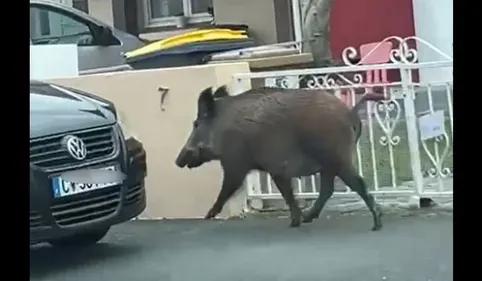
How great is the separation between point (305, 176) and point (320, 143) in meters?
0.37

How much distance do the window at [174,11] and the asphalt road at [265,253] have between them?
9522mm

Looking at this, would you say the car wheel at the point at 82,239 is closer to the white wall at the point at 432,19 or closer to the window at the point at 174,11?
the white wall at the point at 432,19

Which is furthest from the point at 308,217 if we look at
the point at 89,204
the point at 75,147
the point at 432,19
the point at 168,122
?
the point at 432,19

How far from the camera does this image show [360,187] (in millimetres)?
7289

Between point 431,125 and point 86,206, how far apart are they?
8.02ft

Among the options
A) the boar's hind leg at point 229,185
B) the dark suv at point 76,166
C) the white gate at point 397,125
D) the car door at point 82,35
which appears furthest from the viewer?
the car door at point 82,35

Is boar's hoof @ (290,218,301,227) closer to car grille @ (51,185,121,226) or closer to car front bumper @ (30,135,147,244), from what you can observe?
car front bumper @ (30,135,147,244)

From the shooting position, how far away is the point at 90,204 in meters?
6.53

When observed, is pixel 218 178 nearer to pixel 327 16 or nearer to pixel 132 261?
pixel 132 261

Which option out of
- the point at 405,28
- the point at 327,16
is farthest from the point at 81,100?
the point at 405,28

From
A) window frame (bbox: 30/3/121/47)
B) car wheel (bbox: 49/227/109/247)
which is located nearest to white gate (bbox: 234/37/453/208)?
car wheel (bbox: 49/227/109/247)

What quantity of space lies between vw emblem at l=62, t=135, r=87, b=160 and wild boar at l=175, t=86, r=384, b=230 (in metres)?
1.06

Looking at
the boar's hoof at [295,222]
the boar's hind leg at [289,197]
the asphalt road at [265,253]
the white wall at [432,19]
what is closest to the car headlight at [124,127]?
the asphalt road at [265,253]

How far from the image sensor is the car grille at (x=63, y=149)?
6.26 meters
